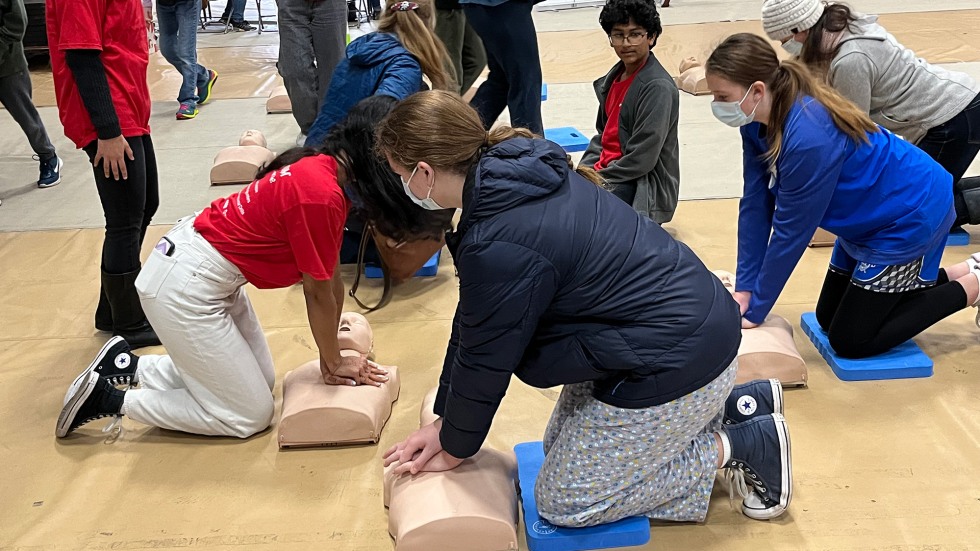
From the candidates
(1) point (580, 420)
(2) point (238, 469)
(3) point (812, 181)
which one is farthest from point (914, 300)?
(2) point (238, 469)

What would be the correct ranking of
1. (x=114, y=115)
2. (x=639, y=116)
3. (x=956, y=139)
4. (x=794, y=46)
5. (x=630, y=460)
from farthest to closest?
(x=639, y=116) < (x=956, y=139) < (x=794, y=46) < (x=114, y=115) < (x=630, y=460)

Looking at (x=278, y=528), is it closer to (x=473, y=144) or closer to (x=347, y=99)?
(x=473, y=144)

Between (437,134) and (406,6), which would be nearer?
(437,134)

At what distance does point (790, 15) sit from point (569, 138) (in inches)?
81.3

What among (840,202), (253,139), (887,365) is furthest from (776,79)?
(253,139)

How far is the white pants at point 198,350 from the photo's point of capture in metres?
2.24

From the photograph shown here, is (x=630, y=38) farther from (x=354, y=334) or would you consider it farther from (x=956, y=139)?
(x=354, y=334)

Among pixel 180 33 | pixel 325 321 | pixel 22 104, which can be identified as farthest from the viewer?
pixel 180 33

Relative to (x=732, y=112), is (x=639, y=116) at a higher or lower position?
lower

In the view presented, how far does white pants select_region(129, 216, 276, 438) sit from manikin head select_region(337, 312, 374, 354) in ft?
0.86

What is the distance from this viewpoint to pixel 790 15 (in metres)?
2.73

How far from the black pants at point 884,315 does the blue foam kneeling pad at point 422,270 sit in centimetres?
147

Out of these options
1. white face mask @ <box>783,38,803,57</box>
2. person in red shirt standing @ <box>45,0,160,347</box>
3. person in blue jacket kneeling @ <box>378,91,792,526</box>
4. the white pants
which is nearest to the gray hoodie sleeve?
white face mask @ <box>783,38,803,57</box>

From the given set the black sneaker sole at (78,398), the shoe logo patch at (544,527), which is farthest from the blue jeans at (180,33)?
the shoe logo patch at (544,527)
